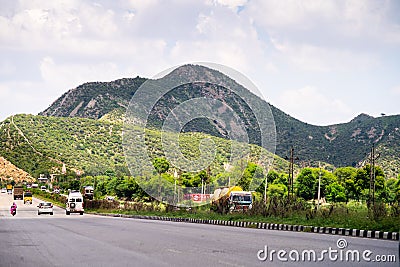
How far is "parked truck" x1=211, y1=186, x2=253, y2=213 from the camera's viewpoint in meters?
37.9

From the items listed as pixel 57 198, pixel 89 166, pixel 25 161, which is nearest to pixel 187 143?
pixel 57 198

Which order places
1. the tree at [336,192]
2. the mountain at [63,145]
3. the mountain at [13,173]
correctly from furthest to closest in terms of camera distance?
the mountain at [13,173] → the mountain at [63,145] → the tree at [336,192]

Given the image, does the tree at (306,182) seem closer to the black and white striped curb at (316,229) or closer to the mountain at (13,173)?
the black and white striped curb at (316,229)

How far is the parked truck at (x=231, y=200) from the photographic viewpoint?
37906 mm

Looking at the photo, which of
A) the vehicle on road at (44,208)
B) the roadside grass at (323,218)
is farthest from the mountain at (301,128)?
the roadside grass at (323,218)

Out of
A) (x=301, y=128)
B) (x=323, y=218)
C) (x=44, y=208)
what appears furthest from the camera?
(x=301, y=128)

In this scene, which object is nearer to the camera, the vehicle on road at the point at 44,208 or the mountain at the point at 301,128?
the vehicle on road at the point at 44,208

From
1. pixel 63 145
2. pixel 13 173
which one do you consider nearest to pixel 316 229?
pixel 63 145

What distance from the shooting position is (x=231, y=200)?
46.4 m

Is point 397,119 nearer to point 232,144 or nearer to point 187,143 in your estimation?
point 187,143

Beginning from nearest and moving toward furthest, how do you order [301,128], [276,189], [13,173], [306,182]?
[276,189], [306,182], [301,128], [13,173]

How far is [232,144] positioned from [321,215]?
41.4 ft

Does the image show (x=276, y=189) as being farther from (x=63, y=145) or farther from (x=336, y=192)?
(x=63, y=145)

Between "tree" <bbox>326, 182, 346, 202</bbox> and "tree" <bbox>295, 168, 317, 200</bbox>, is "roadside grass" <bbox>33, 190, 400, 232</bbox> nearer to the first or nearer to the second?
→ "tree" <bbox>326, 182, 346, 202</bbox>
